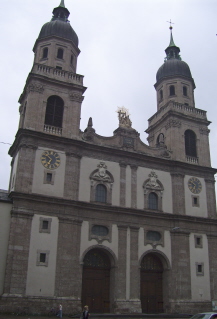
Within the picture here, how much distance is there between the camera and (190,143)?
42438 millimetres

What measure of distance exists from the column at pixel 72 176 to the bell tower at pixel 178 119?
1136cm

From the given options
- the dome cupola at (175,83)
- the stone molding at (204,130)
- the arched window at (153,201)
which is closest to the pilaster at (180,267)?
the arched window at (153,201)

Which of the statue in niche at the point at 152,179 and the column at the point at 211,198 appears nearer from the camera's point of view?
the statue in niche at the point at 152,179

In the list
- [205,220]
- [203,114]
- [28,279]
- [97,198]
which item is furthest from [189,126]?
[28,279]

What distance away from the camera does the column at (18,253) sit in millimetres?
28391

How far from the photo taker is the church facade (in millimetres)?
30312

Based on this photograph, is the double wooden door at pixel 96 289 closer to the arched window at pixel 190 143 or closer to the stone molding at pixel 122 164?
the stone molding at pixel 122 164

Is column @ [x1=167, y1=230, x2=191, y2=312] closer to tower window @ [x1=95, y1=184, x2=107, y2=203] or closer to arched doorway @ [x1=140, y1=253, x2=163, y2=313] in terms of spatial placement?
arched doorway @ [x1=140, y1=253, x2=163, y2=313]

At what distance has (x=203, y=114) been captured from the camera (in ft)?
147

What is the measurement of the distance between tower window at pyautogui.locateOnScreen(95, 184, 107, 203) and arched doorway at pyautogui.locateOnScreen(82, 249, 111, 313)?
4798 mm

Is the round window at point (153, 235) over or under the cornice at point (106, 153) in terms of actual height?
under

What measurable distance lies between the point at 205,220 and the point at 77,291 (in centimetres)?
1591

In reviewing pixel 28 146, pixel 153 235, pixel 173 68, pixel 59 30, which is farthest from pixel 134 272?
pixel 59 30

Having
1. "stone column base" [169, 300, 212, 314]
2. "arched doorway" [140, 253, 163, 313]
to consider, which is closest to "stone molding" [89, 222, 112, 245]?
"arched doorway" [140, 253, 163, 313]
